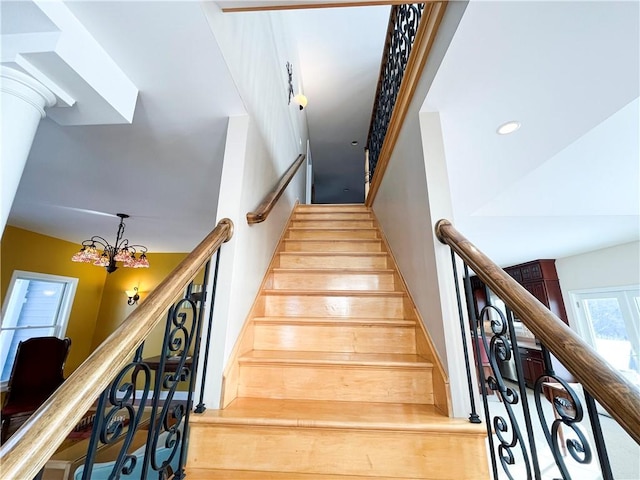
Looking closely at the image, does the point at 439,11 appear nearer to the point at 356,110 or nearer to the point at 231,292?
the point at 231,292

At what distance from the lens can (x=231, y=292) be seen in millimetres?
1375

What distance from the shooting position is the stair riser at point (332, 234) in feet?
10.3

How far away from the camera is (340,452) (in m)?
1.09

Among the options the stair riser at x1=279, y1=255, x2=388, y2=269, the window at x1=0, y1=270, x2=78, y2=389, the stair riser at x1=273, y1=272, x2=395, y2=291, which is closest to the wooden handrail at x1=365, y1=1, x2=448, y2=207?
the stair riser at x1=279, y1=255, x2=388, y2=269

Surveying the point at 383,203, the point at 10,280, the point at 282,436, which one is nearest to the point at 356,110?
the point at 383,203

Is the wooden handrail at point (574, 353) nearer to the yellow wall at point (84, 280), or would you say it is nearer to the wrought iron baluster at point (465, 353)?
the wrought iron baluster at point (465, 353)

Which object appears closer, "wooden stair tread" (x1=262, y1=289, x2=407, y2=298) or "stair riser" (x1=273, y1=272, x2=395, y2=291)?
"wooden stair tread" (x1=262, y1=289, x2=407, y2=298)

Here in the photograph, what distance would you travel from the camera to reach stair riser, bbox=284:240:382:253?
9.61 ft

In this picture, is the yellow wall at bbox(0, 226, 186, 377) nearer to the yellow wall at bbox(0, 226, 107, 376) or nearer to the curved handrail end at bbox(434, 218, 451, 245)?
the yellow wall at bbox(0, 226, 107, 376)

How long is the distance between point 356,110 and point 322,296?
4407 mm

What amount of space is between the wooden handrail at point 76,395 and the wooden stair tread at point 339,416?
59 centimetres

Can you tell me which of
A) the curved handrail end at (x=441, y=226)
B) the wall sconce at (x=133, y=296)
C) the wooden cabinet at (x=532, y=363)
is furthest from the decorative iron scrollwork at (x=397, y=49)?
the wooden cabinet at (x=532, y=363)

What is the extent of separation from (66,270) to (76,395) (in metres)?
5.72

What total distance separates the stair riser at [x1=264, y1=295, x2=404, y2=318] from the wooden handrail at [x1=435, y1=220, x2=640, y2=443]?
101 cm
